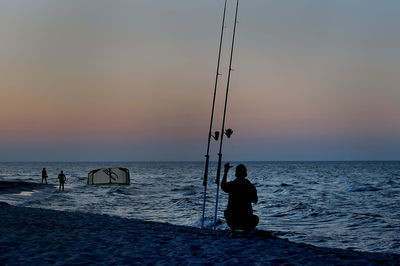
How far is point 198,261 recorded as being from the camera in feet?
23.1

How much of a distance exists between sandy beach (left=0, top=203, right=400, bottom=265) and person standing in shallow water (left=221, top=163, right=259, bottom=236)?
17.5 inches

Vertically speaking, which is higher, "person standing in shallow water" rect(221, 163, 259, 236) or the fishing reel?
the fishing reel

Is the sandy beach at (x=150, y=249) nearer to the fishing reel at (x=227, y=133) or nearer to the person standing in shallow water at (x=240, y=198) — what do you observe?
the person standing in shallow water at (x=240, y=198)

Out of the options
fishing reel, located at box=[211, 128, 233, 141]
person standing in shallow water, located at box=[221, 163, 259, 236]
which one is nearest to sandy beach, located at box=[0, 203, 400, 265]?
person standing in shallow water, located at box=[221, 163, 259, 236]

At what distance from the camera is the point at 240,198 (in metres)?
9.12

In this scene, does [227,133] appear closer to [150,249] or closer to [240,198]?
[240,198]

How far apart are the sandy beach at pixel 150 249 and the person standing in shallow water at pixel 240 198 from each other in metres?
0.44

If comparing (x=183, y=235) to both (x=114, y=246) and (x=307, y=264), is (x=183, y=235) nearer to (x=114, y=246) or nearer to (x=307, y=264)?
(x=114, y=246)

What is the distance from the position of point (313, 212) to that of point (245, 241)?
15379mm

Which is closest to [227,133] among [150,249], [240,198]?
[240,198]

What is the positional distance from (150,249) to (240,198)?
8.27ft

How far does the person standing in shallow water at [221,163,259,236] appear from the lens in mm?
9047

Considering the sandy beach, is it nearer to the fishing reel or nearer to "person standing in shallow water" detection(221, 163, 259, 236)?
"person standing in shallow water" detection(221, 163, 259, 236)

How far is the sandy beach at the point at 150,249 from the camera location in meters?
7.04
